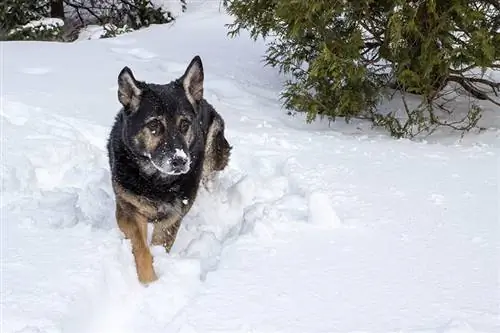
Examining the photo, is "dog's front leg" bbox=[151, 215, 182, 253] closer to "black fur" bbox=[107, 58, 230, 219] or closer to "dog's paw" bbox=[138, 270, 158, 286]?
"black fur" bbox=[107, 58, 230, 219]

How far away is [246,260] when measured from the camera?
14.0ft

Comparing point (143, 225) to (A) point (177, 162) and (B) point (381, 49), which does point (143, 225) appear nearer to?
(A) point (177, 162)

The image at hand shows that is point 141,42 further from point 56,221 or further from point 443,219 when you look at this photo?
point 443,219

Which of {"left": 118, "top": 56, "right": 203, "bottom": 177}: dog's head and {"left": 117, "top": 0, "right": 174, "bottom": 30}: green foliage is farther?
{"left": 117, "top": 0, "right": 174, "bottom": 30}: green foliage

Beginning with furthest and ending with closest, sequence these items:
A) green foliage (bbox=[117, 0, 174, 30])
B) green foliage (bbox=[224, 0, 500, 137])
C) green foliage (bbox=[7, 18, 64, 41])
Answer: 1. green foliage (bbox=[117, 0, 174, 30])
2. green foliage (bbox=[7, 18, 64, 41])
3. green foliage (bbox=[224, 0, 500, 137])

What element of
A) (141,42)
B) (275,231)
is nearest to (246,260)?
(275,231)

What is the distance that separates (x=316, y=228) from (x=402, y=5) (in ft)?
11.5

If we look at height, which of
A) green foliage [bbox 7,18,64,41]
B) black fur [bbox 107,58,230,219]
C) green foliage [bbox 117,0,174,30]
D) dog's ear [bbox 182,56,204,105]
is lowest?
green foliage [bbox 7,18,64,41]

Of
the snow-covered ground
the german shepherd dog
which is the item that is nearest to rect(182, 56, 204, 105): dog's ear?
the german shepherd dog

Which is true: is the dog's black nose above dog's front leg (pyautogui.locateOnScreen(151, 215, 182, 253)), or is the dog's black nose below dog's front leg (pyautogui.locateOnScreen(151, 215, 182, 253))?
above

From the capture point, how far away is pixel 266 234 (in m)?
4.65

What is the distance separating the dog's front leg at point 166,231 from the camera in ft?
16.1

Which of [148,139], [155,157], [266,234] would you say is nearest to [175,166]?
[155,157]

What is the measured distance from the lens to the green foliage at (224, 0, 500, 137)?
717cm
